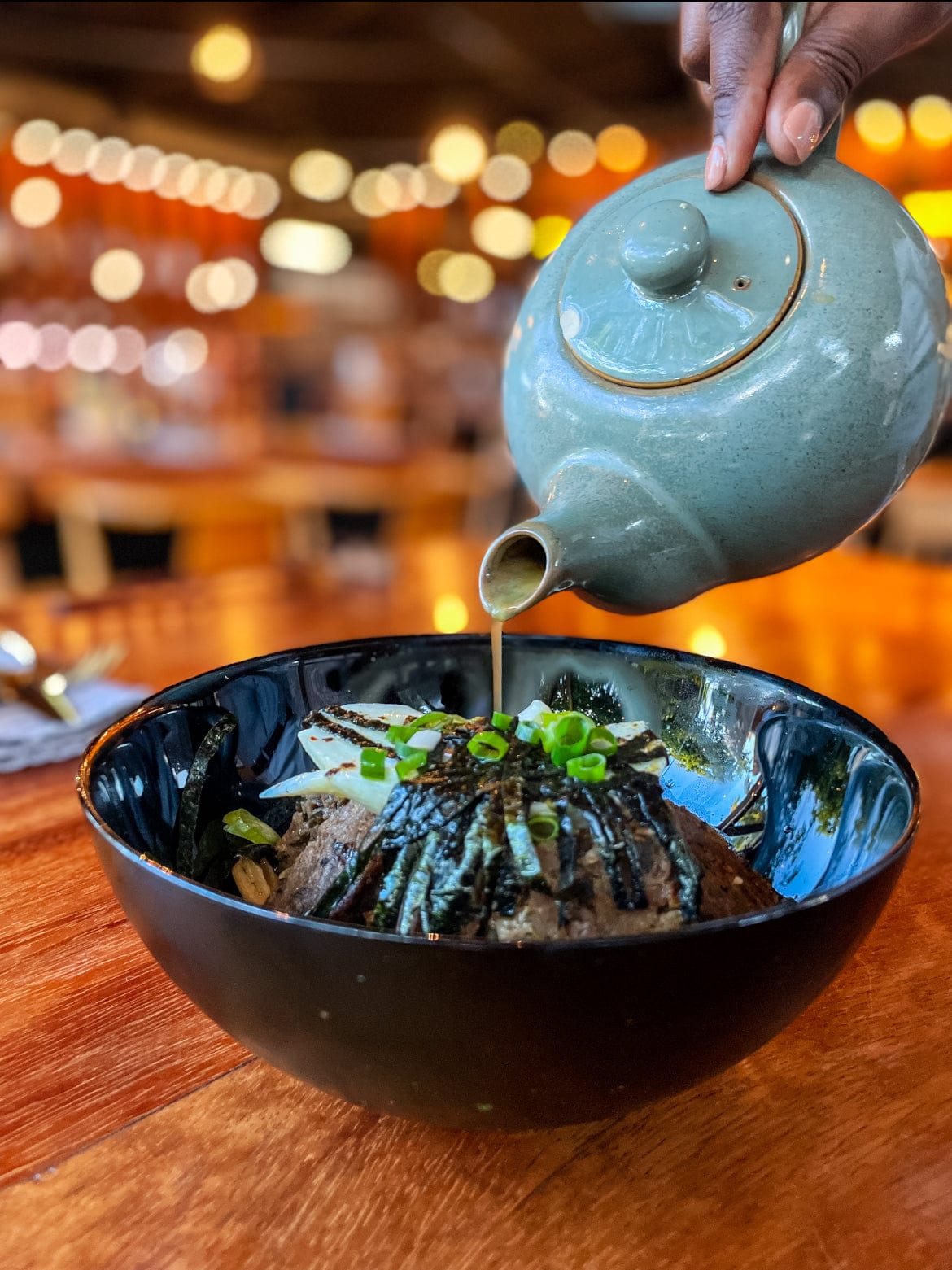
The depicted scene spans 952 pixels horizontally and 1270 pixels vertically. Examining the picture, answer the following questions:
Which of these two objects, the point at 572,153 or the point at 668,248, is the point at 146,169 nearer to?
the point at 572,153

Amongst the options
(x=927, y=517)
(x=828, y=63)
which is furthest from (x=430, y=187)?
(x=828, y=63)

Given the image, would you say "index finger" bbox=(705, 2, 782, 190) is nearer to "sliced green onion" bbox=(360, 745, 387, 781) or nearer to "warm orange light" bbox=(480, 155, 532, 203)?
"sliced green onion" bbox=(360, 745, 387, 781)

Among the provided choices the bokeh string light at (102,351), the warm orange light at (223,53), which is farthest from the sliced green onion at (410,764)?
the bokeh string light at (102,351)

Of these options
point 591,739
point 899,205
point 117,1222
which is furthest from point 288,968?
point 899,205

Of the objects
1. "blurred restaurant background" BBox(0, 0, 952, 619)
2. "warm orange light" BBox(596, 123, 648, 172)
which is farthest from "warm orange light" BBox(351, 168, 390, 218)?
"warm orange light" BBox(596, 123, 648, 172)

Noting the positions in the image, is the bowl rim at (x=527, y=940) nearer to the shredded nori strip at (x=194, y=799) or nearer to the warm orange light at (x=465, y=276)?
the shredded nori strip at (x=194, y=799)

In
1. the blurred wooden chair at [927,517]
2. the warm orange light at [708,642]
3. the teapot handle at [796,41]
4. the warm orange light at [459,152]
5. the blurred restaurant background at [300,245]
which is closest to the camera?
the teapot handle at [796,41]

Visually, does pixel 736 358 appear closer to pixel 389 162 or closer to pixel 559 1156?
pixel 559 1156
